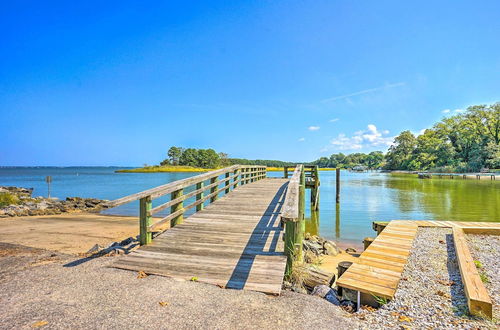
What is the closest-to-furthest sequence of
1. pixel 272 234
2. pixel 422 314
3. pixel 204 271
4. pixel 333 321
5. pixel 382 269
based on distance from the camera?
pixel 333 321
pixel 422 314
pixel 204 271
pixel 382 269
pixel 272 234

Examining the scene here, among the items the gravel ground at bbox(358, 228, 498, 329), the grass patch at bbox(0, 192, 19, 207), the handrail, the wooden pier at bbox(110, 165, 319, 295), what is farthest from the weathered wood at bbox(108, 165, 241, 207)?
the grass patch at bbox(0, 192, 19, 207)

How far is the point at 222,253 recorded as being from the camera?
3.87m

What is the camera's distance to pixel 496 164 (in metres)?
44.5

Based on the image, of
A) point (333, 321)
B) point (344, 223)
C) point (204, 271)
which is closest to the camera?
point (333, 321)

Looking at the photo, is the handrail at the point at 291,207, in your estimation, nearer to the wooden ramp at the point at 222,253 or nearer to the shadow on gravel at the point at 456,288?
the wooden ramp at the point at 222,253

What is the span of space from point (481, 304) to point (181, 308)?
3.20 m

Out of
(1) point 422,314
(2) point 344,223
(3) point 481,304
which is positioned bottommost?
(2) point 344,223

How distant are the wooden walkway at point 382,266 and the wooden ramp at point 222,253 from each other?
0.98 m

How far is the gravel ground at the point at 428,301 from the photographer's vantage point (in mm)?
2562

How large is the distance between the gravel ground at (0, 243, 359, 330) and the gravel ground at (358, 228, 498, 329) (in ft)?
1.57

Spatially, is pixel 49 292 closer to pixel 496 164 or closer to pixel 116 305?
pixel 116 305

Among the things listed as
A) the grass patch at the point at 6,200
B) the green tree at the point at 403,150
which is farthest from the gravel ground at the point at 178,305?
the green tree at the point at 403,150

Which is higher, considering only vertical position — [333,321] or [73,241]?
[333,321]

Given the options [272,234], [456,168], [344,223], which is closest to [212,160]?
[456,168]
